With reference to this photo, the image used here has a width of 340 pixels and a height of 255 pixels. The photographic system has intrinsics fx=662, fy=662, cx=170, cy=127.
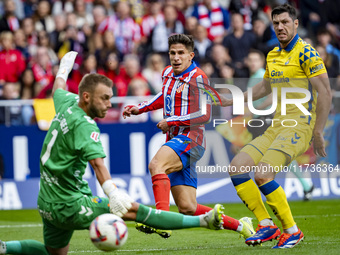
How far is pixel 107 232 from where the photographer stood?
576 cm

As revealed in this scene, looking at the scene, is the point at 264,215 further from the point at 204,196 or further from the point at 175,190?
the point at 204,196

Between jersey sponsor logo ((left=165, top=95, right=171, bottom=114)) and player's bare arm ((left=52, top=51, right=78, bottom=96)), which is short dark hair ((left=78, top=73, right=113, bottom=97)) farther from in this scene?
jersey sponsor logo ((left=165, top=95, right=171, bottom=114))

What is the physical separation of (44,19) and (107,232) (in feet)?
42.4

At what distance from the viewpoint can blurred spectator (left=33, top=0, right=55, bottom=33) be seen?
1773 centimetres

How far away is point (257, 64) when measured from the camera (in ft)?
41.9

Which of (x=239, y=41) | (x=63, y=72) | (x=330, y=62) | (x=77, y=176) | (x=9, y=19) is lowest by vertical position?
(x=77, y=176)

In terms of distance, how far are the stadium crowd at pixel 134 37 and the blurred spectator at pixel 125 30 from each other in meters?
0.03

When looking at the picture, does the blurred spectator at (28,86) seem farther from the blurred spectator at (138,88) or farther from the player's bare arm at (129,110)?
the player's bare arm at (129,110)

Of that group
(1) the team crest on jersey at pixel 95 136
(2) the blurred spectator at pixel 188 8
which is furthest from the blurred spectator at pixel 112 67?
(1) the team crest on jersey at pixel 95 136

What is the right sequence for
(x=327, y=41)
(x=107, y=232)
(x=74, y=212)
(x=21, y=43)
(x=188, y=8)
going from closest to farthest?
(x=107, y=232) → (x=74, y=212) → (x=327, y=41) → (x=21, y=43) → (x=188, y=8)

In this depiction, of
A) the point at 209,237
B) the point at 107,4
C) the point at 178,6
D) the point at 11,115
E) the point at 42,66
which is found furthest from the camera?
the point at 107,4

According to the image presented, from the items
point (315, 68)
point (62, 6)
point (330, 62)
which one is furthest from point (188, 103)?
point (62, 6)

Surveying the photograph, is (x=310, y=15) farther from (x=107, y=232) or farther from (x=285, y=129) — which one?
(x=107, y=232)

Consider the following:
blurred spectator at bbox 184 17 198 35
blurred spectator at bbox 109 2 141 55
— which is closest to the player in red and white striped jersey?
blurred spectator at bbox 184 17 198 35
